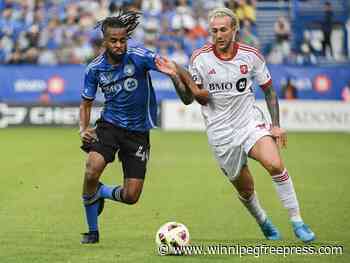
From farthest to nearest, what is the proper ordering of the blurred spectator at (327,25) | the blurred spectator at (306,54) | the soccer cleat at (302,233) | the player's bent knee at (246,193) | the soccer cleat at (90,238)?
the blurred spectator at (327,25), the blurred spectator at (306,54), the player's bent knee at (246,193), the soccer cleat at (90,238), the soccer cleat at (302,233)

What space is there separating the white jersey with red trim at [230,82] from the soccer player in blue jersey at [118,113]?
1.91 feet

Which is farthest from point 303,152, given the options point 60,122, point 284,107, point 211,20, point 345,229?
point 211,20

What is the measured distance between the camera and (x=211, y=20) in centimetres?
948

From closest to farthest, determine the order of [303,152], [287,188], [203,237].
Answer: [287,188] < [203,237] < [303,152]

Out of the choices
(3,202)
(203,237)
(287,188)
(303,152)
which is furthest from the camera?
(303,152)

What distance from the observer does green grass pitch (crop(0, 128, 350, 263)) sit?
916 cm

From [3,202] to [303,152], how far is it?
1053 centimetres

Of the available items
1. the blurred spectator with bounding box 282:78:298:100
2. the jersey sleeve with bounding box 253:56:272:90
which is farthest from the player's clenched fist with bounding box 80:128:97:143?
the blurred spectator with bounding box 282:78:298:100

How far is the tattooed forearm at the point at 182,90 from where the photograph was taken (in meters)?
8.98

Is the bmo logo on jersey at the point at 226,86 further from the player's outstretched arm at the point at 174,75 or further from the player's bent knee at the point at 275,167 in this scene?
the player's bent knee at the point at 275,167

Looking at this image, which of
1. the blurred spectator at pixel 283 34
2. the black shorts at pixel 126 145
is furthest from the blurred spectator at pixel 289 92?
the black shorts at pixel 126 145

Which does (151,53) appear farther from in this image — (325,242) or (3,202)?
(3,202)

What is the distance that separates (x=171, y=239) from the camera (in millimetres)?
8883

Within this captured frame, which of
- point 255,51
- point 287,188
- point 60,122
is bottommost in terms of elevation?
point 60,122
